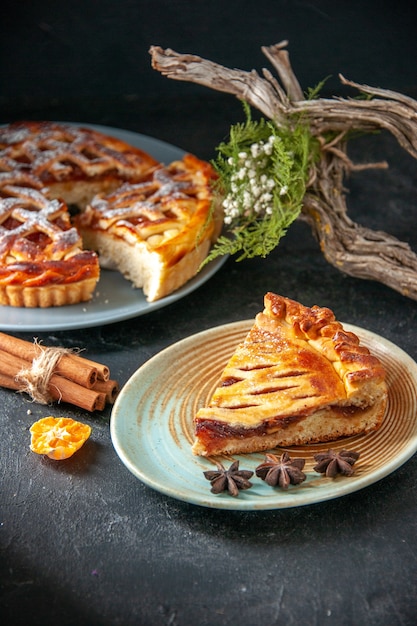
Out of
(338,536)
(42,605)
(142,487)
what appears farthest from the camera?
(142,487)

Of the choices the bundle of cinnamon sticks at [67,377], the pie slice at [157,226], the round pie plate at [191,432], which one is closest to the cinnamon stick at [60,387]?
the bundle of cinnamon sticks at [67,377]

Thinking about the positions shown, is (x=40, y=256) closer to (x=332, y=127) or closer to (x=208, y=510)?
(x=332, y=127)

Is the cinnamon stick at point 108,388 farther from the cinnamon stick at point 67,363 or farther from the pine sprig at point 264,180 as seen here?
the pine sprig at point 264,180

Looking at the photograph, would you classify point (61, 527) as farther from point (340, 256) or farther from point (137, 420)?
point (340, 256)

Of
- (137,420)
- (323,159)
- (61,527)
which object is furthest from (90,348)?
(323,159)

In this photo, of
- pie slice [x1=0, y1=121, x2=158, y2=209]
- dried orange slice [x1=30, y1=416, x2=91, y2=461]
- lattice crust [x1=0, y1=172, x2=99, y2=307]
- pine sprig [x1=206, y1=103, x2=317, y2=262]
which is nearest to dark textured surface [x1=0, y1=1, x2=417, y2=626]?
dried orange slice [x1=30, y1=416, x2=91, y2=461]

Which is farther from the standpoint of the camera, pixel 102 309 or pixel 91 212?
pixel 91 212

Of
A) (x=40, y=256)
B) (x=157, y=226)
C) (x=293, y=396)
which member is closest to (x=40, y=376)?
(x=40, y=256)
